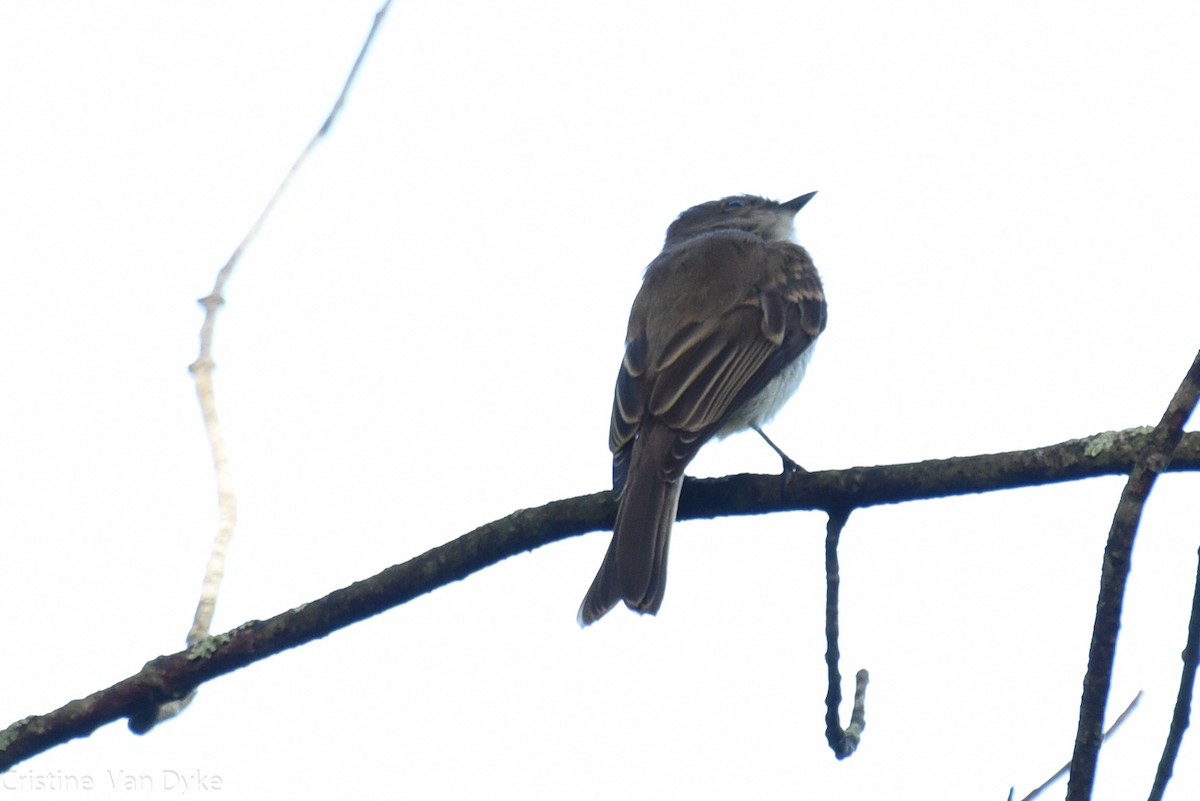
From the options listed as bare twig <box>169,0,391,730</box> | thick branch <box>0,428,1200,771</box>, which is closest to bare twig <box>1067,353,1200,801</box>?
thick branch <box>0,428,1200,771</box>

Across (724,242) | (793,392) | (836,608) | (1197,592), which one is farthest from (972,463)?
(724,242)

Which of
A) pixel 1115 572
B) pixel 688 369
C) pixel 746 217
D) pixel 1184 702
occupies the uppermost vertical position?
pixel 746 217

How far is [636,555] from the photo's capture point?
5.41 metres

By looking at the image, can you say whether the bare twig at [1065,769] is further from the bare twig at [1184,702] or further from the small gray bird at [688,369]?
the small gray bird at [688,369]

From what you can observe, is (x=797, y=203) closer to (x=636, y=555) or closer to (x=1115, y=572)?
(x=636, y=555)

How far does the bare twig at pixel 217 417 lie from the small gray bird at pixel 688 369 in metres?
1.58

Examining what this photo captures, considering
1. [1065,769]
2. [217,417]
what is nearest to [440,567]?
[217,417]

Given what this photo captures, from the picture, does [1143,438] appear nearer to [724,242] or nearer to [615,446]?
[615,446]

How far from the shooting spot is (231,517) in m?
4.19

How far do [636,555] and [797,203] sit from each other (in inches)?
183

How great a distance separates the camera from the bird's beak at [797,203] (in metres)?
9.51

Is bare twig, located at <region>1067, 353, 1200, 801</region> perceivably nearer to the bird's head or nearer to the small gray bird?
the small gray bird

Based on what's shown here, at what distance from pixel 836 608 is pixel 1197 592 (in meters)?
1.29

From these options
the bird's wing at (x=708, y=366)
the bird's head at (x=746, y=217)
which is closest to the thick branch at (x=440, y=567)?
the bird's wing at (x=708, y=366)
